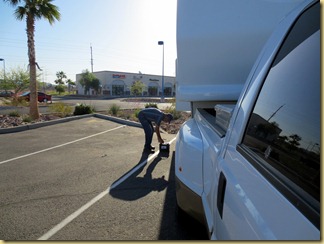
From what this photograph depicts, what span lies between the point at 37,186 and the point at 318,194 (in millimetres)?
4743

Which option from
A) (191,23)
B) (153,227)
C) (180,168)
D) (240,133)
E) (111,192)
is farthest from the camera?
(111,192)

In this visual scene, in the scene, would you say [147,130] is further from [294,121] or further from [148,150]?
[294,121]

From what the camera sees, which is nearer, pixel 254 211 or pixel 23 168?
pixel 254 211

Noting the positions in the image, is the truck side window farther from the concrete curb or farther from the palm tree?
the palm tree

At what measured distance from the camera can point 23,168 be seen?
224 inches

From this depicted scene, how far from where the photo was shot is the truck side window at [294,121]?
2.97ft

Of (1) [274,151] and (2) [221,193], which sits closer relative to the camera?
(1) [274,151]

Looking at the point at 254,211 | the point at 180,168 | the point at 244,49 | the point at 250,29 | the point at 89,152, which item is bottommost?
the point at 89,152

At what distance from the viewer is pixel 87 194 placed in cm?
431

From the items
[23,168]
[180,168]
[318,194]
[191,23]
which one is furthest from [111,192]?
[318,194]

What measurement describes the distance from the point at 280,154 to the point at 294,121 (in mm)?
153

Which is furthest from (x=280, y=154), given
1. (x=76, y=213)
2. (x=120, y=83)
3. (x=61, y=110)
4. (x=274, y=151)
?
(x=120, y=83)

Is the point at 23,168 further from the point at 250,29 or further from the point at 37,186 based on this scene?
the point at 250,29

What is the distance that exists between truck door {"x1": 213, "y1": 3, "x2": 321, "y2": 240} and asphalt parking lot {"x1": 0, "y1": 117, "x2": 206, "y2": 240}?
6.46 ft
